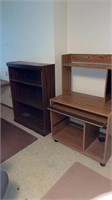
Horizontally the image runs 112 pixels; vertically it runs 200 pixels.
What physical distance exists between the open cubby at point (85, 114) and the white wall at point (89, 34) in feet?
0.36

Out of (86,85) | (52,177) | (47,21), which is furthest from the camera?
(86,85)

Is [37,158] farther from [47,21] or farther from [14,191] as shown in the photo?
[47,21]

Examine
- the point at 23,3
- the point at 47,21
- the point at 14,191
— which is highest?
the point at 23,3

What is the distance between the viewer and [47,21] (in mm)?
2084

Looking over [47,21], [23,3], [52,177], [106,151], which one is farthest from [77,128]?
[23,3]

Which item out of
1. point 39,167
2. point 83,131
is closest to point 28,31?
point 83,131

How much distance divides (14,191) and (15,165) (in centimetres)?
35

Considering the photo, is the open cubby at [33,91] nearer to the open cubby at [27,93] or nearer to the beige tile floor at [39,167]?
the open cubby at [27,93]

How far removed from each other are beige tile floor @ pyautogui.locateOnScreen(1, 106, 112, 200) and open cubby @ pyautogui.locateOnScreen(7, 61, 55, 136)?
36 centimetres

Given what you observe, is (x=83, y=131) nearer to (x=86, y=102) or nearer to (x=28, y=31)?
(x=86, y=102)

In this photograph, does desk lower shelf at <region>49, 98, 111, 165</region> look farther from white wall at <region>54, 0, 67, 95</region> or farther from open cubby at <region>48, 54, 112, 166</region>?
white wall at <region>54, 0, 67, 95</region>

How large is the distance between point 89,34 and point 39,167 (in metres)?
1.70

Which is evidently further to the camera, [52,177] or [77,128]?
[77,128]

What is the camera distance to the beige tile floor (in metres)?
1.52
